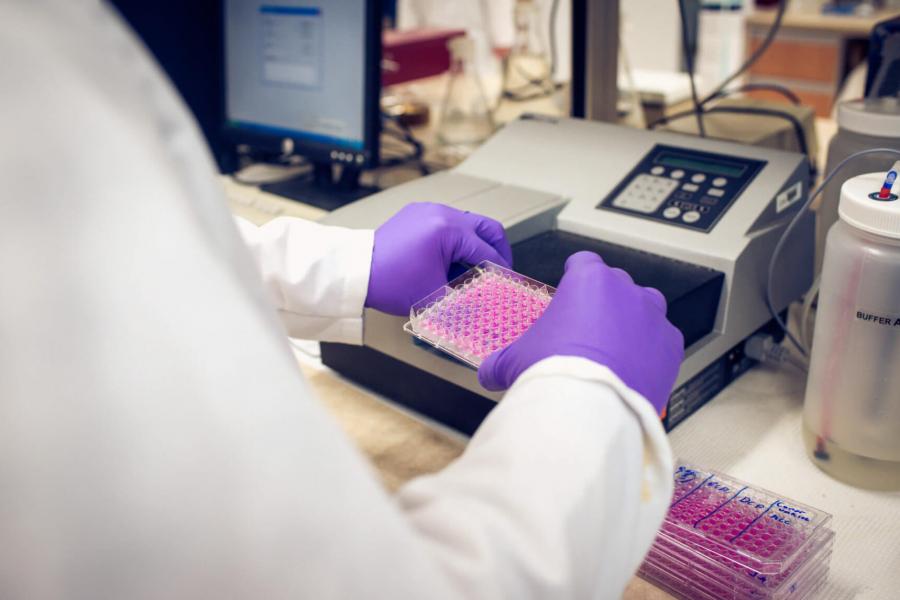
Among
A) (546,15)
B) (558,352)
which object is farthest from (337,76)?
(546,15)

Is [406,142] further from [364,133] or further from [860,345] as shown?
[860,345]

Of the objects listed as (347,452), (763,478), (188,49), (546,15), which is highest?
(546,15)

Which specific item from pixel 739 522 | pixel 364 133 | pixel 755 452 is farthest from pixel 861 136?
pixel 364 133

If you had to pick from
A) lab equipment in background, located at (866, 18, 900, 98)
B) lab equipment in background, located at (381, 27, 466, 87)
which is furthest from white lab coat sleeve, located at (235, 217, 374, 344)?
lab equipment in background, located at (381, 27, 466, 87)

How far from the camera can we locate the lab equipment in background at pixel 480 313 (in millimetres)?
703

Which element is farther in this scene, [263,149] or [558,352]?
[263,149]

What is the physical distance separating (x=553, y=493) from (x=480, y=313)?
0.30 m

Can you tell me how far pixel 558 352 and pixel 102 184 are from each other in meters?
0.32

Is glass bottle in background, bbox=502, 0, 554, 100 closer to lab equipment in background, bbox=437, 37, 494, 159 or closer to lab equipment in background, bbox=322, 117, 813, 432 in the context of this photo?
lab equipment in background, bbox=437, 37, 494, 159

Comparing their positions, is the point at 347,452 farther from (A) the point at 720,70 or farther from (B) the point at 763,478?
(A) the point at 720,70

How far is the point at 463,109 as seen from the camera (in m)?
1.59

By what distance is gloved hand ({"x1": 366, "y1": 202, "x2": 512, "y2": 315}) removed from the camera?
0.83m

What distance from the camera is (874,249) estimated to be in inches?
26.5

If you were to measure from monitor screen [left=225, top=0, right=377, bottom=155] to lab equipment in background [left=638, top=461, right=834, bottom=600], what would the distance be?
33.7 inches
